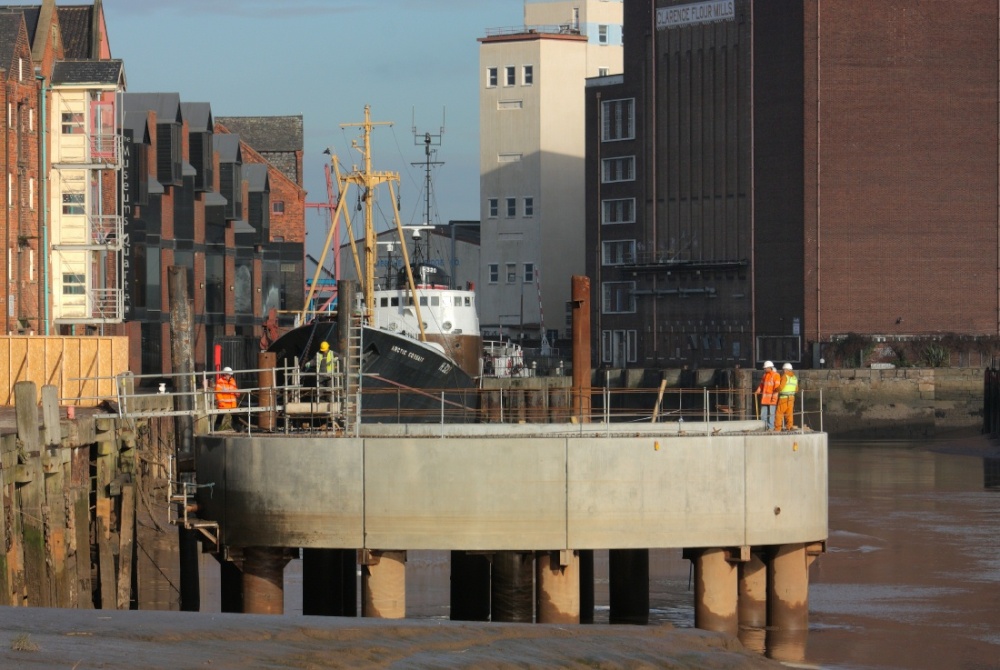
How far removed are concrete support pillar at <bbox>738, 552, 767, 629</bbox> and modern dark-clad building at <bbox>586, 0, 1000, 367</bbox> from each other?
77.1m

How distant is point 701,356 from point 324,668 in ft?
314

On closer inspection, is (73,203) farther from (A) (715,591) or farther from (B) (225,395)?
(A) (715,591)

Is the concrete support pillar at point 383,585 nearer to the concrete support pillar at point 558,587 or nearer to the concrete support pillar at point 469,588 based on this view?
the concrete support pillar at point 558,587

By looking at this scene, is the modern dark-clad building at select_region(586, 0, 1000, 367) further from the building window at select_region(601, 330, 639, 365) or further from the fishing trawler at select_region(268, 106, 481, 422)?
the fishing trawler at select_region(268, 106, 481, 422)

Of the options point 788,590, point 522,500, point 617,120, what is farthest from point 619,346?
point 522,500

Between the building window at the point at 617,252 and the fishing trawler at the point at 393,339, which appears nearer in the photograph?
the fishing trawler at the point at 393,339

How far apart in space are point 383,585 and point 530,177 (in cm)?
11165

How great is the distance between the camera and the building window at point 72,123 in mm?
58906

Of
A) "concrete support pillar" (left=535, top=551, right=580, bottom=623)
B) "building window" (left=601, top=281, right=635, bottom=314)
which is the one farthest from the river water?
"building window" (left=601, top=281, right=635, bottom=314)

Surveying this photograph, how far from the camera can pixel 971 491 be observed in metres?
56.2

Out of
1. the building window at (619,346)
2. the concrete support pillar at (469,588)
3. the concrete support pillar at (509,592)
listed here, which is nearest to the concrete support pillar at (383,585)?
the concrete support pillar at (509,592)

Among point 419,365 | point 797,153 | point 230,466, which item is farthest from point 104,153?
point 797,153

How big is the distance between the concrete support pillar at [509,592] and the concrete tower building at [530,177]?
107 m

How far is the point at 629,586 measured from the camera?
27.4 meters
